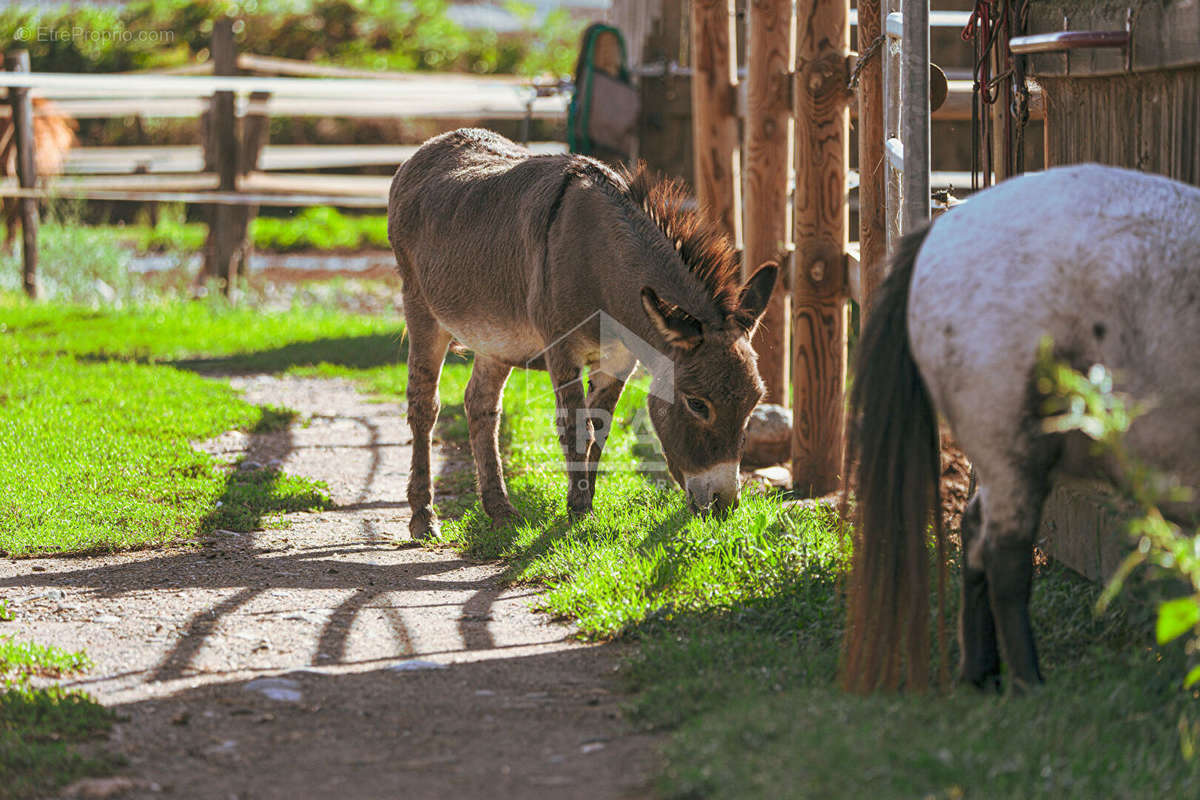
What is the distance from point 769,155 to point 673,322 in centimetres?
246

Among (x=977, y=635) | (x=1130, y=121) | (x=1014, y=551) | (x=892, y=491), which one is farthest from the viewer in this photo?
(x=1130, y=121)

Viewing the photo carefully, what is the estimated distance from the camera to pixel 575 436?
225 inches

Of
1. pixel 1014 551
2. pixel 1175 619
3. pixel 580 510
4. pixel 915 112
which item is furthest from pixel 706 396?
pixel 1175 619

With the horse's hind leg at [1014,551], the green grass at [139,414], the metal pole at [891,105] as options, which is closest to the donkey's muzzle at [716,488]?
the metal pole at [891,105]

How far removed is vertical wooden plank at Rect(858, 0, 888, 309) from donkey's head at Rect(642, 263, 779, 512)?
0.69 metres

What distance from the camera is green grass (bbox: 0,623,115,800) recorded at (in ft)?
10.4

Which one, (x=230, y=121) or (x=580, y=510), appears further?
(x=230, y=121)

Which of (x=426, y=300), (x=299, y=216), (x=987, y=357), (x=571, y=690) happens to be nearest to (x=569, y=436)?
(x=426, y=300)

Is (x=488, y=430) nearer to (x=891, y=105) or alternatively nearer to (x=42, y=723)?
(x=891, y=105)

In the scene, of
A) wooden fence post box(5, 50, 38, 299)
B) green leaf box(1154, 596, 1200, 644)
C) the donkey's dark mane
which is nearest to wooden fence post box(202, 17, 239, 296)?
wooden fence post box(5, 50, 38, 299)

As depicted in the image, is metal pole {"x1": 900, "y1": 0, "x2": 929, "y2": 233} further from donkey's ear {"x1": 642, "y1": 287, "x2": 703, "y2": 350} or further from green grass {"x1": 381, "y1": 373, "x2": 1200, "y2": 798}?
green grass {"x1": 381, "y1": 373, "x2": 1200, "y2": 798}

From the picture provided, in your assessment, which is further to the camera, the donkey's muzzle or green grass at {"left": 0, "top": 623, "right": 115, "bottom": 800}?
the donkey's muzzle

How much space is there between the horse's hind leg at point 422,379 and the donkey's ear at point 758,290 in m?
1.85

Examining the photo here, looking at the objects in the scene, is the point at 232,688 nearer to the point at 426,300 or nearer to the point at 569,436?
the point at 569,436
